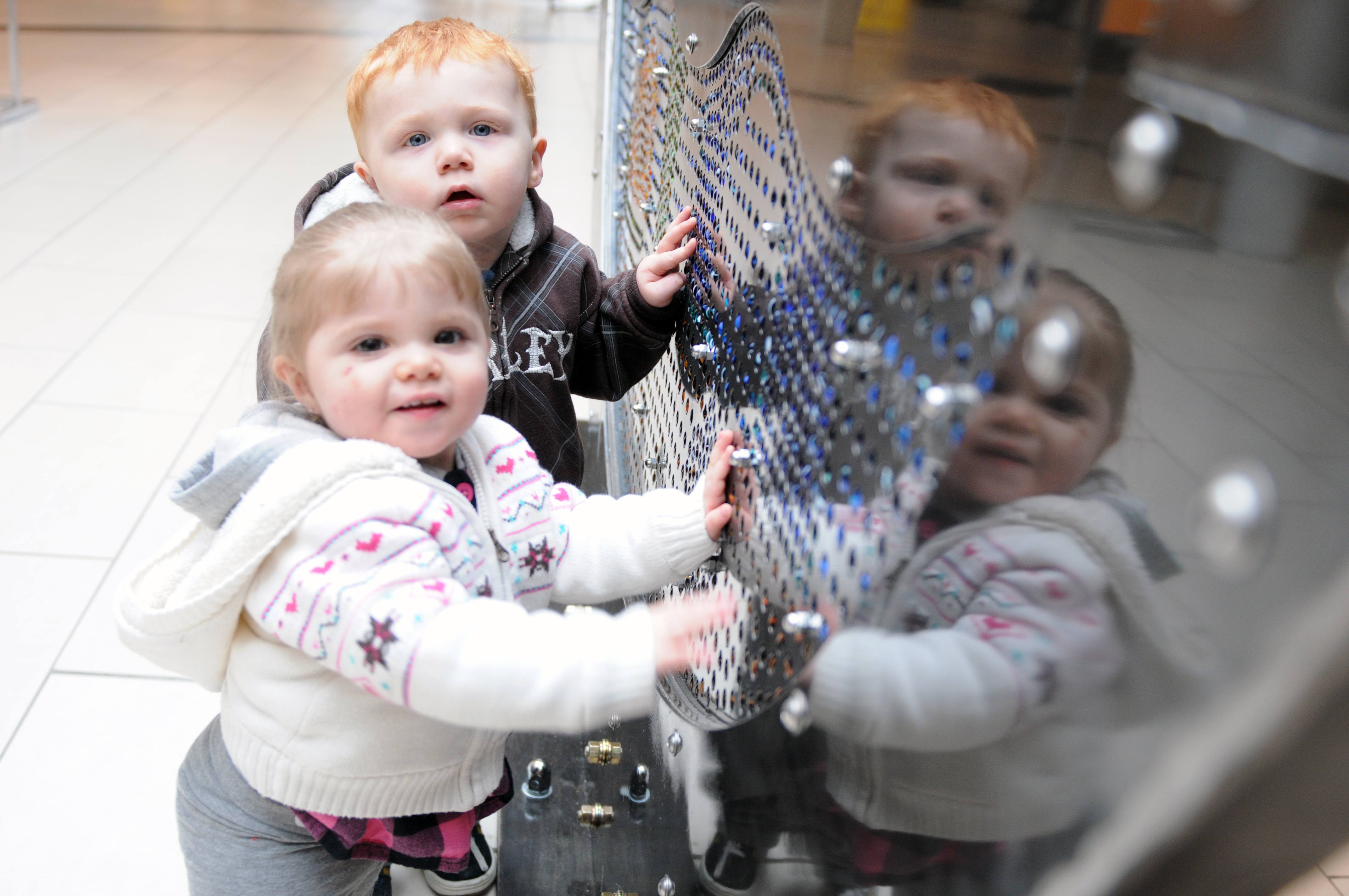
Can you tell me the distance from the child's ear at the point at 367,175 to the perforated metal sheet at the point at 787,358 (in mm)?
277

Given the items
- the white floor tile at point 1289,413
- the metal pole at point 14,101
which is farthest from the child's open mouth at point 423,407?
the metal pole at point 14,101

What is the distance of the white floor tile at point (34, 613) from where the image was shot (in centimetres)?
130

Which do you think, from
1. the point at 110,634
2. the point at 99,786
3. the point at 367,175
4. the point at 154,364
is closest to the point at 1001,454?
the point at 367,175

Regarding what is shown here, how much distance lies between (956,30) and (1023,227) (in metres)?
0.10

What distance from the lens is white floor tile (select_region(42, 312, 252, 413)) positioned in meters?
2.04

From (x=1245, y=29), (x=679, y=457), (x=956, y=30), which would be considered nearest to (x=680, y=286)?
(x=679, y=457)

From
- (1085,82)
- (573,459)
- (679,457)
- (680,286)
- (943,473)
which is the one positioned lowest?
(573,459)

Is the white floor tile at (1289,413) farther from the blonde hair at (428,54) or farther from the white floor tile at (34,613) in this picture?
the white floor tile at (34,613)

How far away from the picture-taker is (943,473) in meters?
0.41

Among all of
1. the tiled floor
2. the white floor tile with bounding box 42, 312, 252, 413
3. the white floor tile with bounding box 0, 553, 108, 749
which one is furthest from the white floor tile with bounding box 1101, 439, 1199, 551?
the white floor tile with bounding box 42, 312, 252, 413

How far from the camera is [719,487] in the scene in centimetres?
73

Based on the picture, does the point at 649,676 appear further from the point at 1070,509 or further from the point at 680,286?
the point at 680,286

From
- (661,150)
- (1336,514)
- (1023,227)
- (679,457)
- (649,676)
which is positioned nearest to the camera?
(1336,514)

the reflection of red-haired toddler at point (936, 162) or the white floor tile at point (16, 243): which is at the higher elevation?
the reflection of red-haired toddler at point (936, 162)
